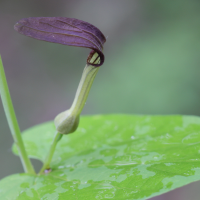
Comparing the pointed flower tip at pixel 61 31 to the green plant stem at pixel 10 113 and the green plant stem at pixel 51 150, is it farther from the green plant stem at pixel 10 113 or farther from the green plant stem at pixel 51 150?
the green plant stem at pixel 51 150

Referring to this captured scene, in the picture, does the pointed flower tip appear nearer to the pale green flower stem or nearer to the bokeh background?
the pale green flower stem

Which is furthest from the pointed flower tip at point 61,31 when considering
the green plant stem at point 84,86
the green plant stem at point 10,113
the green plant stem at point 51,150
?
the green plant stem at point 51,150

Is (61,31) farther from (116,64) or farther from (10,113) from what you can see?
(116,64)

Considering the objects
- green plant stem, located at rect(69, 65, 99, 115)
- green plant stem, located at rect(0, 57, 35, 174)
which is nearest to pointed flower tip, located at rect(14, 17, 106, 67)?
green plant stem, located at rect(69, 65, 99, 115)

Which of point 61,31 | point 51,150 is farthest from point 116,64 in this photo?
point 61,31

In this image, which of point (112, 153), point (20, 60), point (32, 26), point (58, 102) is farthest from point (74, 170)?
point (20, 60)

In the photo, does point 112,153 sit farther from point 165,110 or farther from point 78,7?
point 78,7
